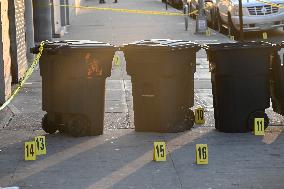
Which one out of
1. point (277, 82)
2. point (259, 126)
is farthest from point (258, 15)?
point (259, 126)

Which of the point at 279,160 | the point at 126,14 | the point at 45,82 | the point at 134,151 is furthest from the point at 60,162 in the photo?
the point at 126,14

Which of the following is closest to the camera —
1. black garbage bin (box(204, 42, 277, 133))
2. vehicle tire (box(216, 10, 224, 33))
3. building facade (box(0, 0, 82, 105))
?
black garbage bin (box(204, 42, 277, 133))

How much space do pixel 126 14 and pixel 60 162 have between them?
26.3 meters

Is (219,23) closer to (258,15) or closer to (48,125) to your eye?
(258,15)

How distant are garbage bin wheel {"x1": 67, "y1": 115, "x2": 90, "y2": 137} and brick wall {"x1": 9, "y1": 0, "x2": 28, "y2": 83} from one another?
442cm

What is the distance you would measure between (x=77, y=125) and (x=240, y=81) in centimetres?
232

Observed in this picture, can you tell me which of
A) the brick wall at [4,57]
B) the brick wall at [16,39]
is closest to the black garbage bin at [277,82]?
the brick wall at [4,57]

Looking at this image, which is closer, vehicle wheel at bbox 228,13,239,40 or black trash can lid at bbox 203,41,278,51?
black trash can lid at bbox 203,41,278,51

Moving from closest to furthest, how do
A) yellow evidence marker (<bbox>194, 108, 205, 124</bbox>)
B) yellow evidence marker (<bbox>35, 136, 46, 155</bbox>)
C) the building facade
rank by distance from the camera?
yellow evidence marker (<bbox>35, 136, 46, 155</bbox>)
yellow evidence marker (<bbox>194, 108, 205, 124</bbox>)
the building facade

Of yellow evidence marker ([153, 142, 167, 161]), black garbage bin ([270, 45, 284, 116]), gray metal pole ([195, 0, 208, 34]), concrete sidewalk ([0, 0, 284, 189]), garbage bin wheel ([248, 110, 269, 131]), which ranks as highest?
gray metal pole ([195, 0, 208, 34])

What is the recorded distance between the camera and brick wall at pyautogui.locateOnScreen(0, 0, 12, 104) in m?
11.9

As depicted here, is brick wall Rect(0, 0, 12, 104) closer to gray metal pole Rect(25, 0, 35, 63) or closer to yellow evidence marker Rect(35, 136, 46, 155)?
yellow evidence marker Rect(35, 136, 46, 155)

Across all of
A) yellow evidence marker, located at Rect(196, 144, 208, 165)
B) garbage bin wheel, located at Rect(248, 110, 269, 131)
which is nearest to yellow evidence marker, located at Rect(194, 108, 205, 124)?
garbage bin wheel, located at Rect(248, 110, 269, 131)

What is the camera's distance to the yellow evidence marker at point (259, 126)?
9.64 meters
